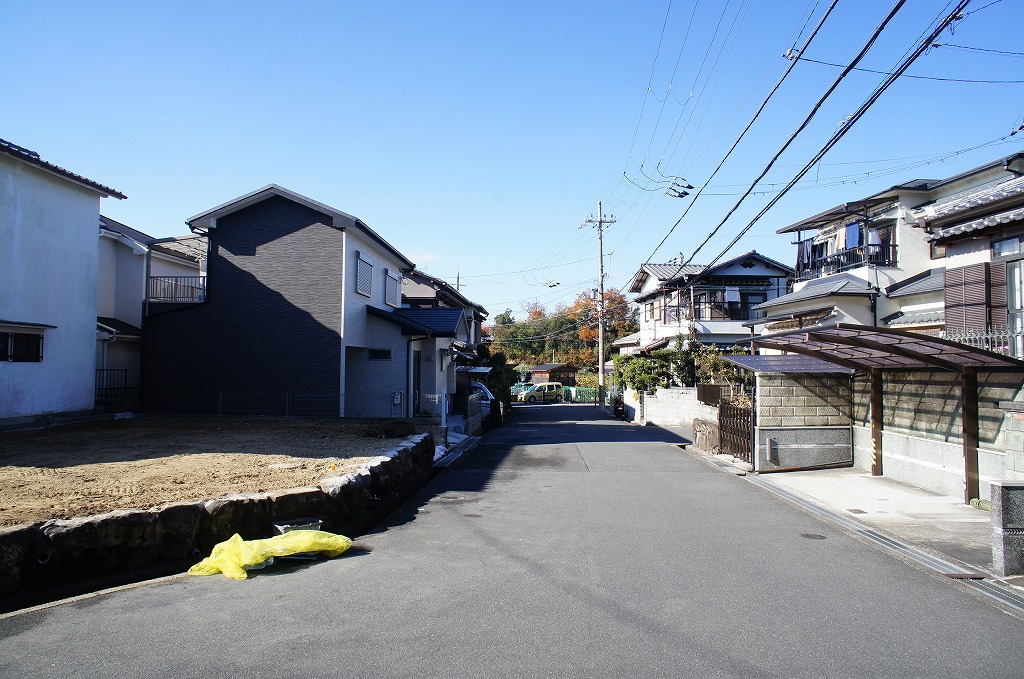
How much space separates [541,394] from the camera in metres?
59.7

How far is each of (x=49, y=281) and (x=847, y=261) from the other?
24.4 m

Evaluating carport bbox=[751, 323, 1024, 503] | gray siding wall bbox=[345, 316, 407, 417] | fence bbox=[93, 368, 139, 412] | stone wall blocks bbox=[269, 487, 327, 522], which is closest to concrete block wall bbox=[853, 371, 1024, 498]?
carport bbox=[751, 323, 1024, 503]

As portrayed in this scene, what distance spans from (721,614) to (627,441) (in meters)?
17.3

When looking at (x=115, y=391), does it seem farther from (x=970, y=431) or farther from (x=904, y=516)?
(x=970, y=431)

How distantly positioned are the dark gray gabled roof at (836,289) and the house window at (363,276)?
14.5 m

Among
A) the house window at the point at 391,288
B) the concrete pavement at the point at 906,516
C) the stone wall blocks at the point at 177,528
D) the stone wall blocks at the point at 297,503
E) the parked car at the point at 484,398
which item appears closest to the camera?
the stone wall blocks at the point at 177,528

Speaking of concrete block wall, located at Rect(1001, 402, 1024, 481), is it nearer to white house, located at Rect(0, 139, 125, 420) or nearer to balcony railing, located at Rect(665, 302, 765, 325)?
white house, located at Rect(0, 139, 125, 420)

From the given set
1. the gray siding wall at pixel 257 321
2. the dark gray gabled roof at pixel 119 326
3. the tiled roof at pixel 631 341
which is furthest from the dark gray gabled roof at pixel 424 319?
the tiled roof at pixel 631 341

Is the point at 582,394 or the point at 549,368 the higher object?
the point at 549,368

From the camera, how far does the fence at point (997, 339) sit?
32.2 ft

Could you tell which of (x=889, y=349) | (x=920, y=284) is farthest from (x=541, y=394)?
(x=889, y=349)

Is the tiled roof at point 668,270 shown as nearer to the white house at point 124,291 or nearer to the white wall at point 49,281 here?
the white house at point 124,291

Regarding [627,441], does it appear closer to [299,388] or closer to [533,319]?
[299,388]

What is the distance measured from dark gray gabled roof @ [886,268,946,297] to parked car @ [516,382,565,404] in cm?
3975
